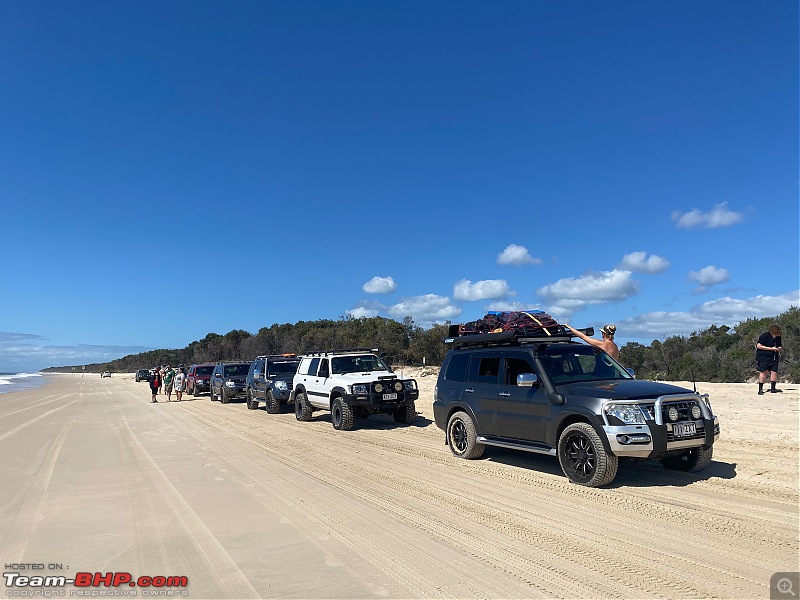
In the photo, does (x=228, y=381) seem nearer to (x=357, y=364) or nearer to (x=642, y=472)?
(x=357, y=364)

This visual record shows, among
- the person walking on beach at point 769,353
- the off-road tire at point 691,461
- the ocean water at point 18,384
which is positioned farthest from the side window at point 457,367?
the ocean water at point 18,384

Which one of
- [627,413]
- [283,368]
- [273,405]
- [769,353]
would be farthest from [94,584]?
[283,368]

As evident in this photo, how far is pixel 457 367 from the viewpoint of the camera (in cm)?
1002

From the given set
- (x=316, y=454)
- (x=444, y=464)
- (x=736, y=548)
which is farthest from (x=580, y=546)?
(x=316, y=454)

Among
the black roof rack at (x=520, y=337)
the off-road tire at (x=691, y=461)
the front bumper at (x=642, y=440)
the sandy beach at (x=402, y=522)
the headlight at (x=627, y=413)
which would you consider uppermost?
the black roof rack at (x=520, y=337)

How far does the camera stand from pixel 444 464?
9.23 metres

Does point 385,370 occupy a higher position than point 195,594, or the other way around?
point 385,370

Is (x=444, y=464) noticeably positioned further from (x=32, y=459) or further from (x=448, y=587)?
(x=32, y=459)

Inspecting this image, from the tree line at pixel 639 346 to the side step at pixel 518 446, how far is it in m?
4.81

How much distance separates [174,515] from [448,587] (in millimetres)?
3661

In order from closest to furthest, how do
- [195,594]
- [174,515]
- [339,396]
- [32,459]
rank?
[195,594], [174,515], [32,459], [339,396]

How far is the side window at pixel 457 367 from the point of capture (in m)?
9.82

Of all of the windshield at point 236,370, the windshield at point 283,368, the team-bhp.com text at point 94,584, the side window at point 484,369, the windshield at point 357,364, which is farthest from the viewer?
the windshield at point 236,370

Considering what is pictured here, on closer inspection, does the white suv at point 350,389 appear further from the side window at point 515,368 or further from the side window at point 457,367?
the side window at point 515,368
